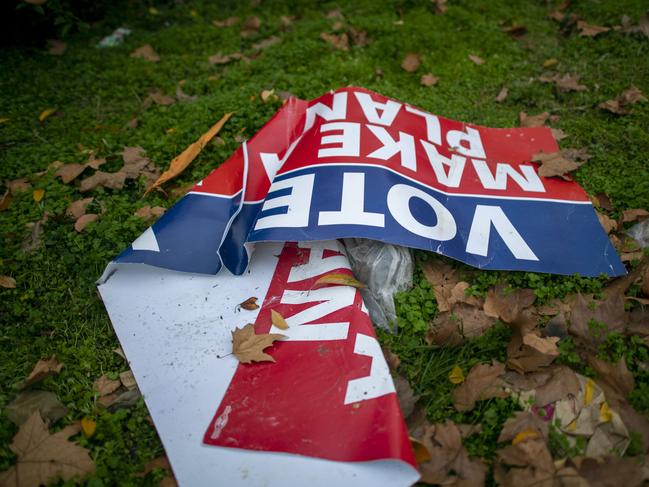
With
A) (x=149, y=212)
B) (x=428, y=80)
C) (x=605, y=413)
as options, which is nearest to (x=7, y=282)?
(x=149, y=212)

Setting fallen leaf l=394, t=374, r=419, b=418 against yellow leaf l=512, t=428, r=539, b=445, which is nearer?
yellow leaf l=512, t=428, r=539, b=445

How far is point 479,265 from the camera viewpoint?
1951 millimetres

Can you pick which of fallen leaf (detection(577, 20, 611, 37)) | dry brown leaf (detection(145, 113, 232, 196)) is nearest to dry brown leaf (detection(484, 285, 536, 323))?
dry brown leaf (detection(145, 113, 232, 196))

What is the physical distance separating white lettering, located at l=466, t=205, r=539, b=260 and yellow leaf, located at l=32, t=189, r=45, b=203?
223 centimetres

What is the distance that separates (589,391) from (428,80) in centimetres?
234

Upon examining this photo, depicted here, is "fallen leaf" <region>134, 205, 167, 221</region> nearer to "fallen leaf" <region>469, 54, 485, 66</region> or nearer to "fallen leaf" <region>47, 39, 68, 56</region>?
"fallen leaf" <region>47, 39, 68, 56</region>

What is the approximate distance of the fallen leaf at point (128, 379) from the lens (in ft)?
5.80

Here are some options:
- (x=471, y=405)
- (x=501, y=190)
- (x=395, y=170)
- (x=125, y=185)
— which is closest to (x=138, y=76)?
(x=125, y=185)

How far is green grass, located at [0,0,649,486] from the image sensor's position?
1777 mm

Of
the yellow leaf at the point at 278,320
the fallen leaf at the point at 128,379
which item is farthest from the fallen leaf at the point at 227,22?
the fallen leaf at the point at 128,379

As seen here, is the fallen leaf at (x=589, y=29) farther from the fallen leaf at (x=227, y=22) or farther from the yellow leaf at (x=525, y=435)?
the yellow leaf at (x=525, y=435)

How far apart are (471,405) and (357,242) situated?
803 mm

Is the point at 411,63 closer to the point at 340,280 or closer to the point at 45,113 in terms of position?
the point at 340,280

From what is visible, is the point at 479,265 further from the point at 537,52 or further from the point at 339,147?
the point at 537,52
